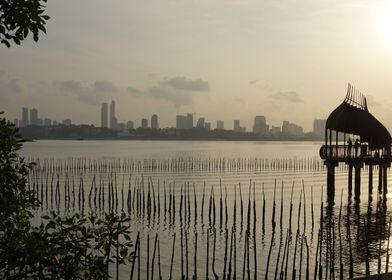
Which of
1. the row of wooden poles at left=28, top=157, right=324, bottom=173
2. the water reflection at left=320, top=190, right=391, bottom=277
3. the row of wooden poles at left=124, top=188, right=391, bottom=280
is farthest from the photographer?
the row of wooden poles at left=28, top=157, right=324, bottom=173

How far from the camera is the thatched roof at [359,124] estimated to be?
147 feet

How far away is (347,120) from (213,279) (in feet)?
90.2

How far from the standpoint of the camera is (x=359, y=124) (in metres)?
46.5

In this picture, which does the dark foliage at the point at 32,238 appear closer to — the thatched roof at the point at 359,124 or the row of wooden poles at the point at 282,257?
the row of wooden poles at the point at 282,257

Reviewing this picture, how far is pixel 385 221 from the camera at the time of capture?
39062mm

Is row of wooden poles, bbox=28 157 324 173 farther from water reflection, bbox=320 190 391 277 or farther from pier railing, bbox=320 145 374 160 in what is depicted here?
water reflection, bbox=320 190 391 277

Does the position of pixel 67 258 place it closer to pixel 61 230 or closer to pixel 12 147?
pixel 61 230

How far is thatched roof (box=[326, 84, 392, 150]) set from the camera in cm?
4491

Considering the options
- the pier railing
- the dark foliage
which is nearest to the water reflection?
the pier railing

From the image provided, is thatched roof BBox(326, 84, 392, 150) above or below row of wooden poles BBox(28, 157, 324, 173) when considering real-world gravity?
above

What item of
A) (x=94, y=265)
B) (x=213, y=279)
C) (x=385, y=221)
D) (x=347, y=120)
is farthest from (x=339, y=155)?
(x=94, y=265)

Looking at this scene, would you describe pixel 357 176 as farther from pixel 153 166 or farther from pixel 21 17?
pixel 153 166

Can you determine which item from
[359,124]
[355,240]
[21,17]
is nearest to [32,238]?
[21,17]

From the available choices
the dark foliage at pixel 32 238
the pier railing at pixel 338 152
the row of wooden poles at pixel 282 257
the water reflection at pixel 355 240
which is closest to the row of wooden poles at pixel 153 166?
the pier railing at pixel 338 152
